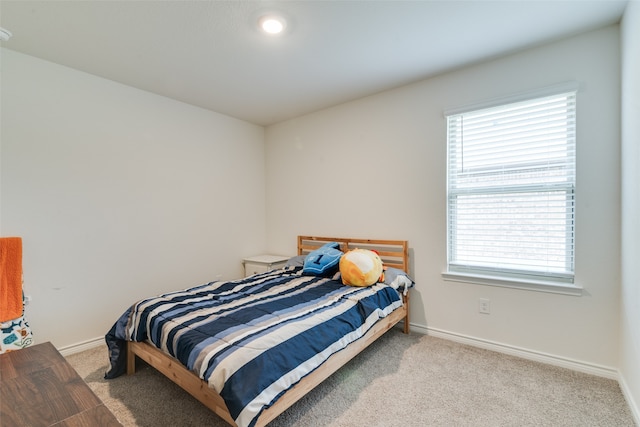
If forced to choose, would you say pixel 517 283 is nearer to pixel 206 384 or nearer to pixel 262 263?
pixel 206 384

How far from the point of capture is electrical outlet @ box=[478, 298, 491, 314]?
2.52 metres

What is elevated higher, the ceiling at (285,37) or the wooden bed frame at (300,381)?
the ceiling at (285,37)

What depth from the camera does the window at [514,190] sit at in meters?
2.23

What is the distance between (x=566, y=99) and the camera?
221 centimetres

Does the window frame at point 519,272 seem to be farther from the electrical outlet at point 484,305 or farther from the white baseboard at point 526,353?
the white baseboard at point 526,353

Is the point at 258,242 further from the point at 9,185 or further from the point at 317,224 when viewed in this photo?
the point at 9,185

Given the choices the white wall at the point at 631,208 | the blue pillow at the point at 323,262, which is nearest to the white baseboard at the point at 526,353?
the white wall at the point at 631,208

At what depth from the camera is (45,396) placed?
921 mm

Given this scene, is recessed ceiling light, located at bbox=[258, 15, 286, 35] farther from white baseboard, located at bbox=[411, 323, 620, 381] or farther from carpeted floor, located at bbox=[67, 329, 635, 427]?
white baseboard, located at bbox=[411, 323, 620, 381]

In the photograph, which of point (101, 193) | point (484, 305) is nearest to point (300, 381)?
point (484, 305)

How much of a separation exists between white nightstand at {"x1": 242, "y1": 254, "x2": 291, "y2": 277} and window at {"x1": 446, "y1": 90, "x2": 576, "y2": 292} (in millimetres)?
1987

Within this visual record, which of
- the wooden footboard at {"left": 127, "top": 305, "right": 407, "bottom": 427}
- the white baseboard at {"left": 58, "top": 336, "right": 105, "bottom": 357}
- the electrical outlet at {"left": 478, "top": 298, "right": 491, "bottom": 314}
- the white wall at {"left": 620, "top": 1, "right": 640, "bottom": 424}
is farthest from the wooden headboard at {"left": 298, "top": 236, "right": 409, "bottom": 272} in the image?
the white baseboard at {"left": 58, "top": 336, "right": 105, "bottom": 357}

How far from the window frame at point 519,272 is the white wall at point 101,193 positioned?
Answer: 2.64 meters

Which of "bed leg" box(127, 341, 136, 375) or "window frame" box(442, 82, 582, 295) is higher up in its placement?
"window frame" box(442, 82, 582, 295)
